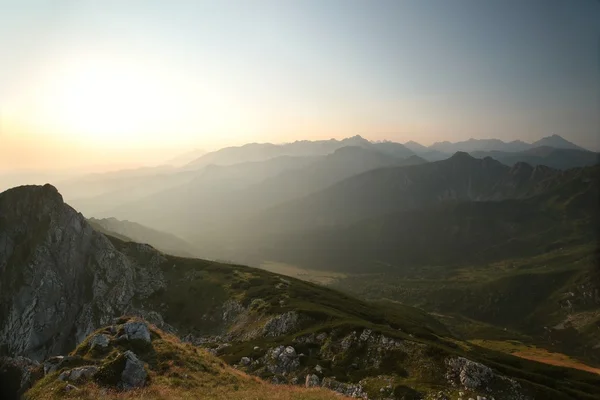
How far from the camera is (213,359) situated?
39344 millimetres

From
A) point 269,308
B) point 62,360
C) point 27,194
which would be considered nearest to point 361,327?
point 269,308

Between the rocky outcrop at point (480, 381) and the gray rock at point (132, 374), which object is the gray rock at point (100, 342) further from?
the rocky outcrop at point (480, 381)

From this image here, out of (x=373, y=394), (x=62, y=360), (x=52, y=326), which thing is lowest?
(x=52, y=326)

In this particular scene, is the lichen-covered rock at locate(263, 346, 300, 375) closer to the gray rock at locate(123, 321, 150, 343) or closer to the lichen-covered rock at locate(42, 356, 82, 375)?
the gray rock at locate(123, 321, 150, 343)

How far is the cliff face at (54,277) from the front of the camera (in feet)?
297

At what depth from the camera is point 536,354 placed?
15075cm

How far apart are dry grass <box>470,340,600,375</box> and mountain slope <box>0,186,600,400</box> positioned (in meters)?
66.4

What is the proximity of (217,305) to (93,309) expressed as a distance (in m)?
35.9

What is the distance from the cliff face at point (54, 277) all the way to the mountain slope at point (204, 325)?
12.0 inches

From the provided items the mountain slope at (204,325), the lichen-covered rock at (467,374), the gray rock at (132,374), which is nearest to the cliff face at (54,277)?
the mountain slope at (204,325)

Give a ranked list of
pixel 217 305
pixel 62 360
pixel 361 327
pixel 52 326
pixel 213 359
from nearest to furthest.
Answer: pixel 62 360
pixel 213 359
pixel 361 327
pixel 52 326
pixel 217 305

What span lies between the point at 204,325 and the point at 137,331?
60515 millimetres

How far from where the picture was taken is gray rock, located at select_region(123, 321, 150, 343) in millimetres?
37688

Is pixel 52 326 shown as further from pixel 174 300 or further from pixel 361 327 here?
pixel 361 327
